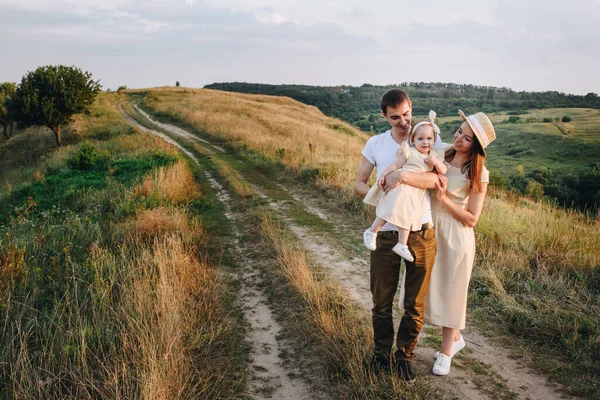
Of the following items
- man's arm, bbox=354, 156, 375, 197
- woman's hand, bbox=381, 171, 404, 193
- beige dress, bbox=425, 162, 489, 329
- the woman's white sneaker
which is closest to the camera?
woman's hand, bbox=381, 171, 404, 193

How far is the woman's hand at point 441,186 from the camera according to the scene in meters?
3.03

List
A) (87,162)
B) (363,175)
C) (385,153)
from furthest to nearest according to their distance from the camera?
(87,162) → (363,175) → (385,153)

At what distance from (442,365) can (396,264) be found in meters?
1.19

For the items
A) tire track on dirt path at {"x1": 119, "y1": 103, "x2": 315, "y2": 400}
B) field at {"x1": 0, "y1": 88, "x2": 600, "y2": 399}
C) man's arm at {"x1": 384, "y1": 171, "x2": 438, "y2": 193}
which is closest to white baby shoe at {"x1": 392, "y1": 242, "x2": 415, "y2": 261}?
man's arm at {"x1": 384, "y1": 171, "x2": 438, "y2": 193}

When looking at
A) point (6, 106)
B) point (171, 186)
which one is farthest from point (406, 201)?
point (6, 106)

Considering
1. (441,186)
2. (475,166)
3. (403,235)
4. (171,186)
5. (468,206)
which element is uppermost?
(475,166)

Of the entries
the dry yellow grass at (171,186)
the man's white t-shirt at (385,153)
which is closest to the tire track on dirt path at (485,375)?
the man's white t-shirt at (385,153)

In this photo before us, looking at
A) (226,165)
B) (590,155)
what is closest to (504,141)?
(590,155)

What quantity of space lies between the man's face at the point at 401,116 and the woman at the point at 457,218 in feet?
1.43

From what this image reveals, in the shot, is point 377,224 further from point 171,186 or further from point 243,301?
point 171,186

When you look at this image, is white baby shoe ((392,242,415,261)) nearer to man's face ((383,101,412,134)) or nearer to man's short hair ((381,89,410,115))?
man's face ((383,101,412,134))

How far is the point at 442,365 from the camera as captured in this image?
3.52 m

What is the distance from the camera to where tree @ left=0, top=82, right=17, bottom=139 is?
79.8ft

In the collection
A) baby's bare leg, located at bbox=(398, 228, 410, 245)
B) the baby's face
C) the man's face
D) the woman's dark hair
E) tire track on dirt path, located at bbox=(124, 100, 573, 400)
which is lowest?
tire track on dirt path, located at bbox=(124, 100, 573, 400)
